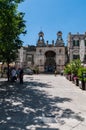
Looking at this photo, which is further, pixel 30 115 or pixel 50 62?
pixel 50 62

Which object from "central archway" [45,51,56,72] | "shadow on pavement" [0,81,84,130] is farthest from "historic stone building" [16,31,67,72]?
"shadow on pavement" [0,81,84,130]

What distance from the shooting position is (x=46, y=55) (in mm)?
84500

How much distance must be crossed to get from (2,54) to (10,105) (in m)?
18.8

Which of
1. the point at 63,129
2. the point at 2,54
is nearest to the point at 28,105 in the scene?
the point at 63,129

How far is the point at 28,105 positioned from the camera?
1539 centimetres

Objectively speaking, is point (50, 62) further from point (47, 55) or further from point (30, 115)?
point (30, 115)

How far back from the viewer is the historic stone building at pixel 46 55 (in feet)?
270

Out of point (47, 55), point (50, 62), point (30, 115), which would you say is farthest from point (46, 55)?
point (30, 115)

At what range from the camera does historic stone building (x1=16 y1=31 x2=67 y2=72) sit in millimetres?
82188

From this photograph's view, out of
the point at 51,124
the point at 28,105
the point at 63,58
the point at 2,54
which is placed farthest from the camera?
the point at 63,58

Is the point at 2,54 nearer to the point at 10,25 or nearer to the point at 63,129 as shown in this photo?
the point at 10,25

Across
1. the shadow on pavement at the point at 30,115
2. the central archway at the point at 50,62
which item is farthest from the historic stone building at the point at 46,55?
the shadow on pavement at the point at 30,115

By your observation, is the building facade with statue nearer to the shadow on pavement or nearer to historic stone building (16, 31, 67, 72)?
historic stone building (16, 31, 67, 72)

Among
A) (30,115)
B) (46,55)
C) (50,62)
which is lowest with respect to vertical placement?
(30,115)
